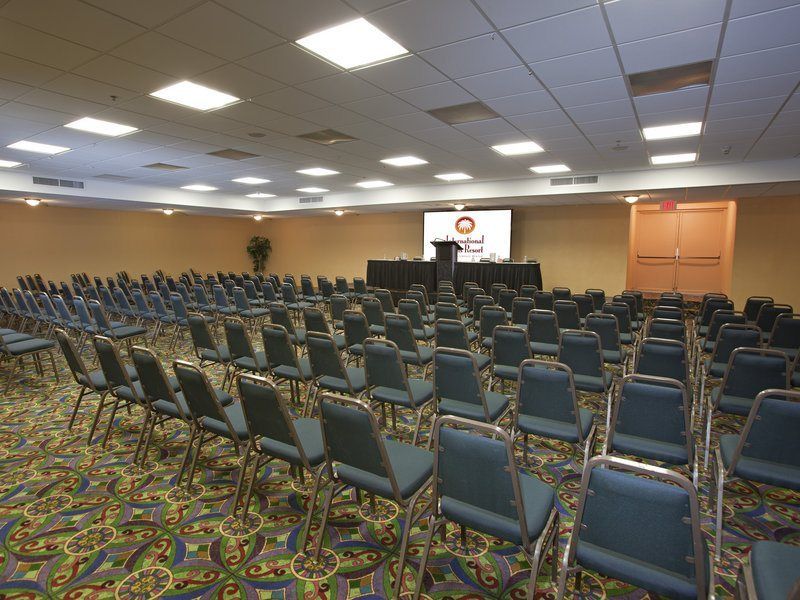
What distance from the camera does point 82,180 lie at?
11203mm

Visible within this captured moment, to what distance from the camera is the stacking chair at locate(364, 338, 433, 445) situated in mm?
3730

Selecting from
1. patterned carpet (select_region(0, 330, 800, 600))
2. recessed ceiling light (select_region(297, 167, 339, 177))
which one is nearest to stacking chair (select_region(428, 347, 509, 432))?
patterned carpet (select_region(0, 330, 800, 600))

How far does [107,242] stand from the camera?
1606 cm

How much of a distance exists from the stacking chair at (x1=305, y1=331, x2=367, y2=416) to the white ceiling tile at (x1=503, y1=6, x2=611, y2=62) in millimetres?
3068

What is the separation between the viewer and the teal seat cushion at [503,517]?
2.04 metres

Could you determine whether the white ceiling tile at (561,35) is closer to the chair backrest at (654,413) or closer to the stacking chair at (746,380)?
the chair backrest at (654,413)

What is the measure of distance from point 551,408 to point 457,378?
0.74 m

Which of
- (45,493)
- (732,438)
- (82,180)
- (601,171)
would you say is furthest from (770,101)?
(82,180)

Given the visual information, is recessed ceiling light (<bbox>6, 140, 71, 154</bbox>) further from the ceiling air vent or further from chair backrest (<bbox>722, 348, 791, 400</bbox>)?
chair backrest (<bbox>722, 348, 791, 400</bbox>)

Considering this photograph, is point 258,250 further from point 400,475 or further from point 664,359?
point 400,475

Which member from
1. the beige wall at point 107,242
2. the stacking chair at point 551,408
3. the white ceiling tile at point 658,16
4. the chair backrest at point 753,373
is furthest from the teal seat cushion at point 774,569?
the beige wall at point 107,242

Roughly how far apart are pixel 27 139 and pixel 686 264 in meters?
16.9

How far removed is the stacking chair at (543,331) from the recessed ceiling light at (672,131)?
10.8 ft

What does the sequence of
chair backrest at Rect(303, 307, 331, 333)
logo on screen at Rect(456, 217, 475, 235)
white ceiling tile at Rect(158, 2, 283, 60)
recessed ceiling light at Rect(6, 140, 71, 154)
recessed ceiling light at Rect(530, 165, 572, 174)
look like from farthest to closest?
logo on screen at Rect(456, 217, 475, 235) → recessed ceiling light at Rect(530, 165, 572, 174) → recessed ceiling light at Rect(6, 140, 71, 154) → chair backrest at Rect(303, 307, 331, 333) → white ceiling tile at Rect(158, 2, 283, 60)
